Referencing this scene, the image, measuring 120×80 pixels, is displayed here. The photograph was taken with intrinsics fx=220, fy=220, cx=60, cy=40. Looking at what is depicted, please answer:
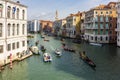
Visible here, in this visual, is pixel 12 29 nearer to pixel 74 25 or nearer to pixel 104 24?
pixel 104 24

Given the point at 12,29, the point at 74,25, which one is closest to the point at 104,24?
the point at 74,25

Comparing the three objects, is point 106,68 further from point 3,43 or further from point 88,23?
point 88,23

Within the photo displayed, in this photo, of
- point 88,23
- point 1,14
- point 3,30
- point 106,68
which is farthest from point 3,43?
point 88,23

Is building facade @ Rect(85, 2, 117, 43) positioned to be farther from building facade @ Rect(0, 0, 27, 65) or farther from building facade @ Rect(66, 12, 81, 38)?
building facade @ Rect(0, 0, 27, 65)

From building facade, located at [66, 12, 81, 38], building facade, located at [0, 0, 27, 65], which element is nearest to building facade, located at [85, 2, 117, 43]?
building facade, located at [66, 12, 81, 38]

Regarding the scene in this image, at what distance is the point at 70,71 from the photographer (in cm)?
2517

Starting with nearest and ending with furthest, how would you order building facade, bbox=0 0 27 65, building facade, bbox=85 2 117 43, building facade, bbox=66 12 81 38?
building facade, bbox=0 0 27 65
building facade, bbox=85 2 117 43
building facade, bbox=66 12 81 38

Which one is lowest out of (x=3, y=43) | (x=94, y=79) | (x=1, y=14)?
(x=94, y=79)

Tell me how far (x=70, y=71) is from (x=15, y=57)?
829cm

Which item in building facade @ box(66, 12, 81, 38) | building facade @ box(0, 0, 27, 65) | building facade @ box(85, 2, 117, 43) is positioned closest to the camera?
building facade @ box(0, 0, 27, 65)

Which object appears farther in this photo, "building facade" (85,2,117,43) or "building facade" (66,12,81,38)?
"building facade" (66,12,81,38)

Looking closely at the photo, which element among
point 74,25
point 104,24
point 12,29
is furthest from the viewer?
point 74,25

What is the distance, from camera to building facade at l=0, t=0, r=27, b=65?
25.4m

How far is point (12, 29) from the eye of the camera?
28.5 meters
